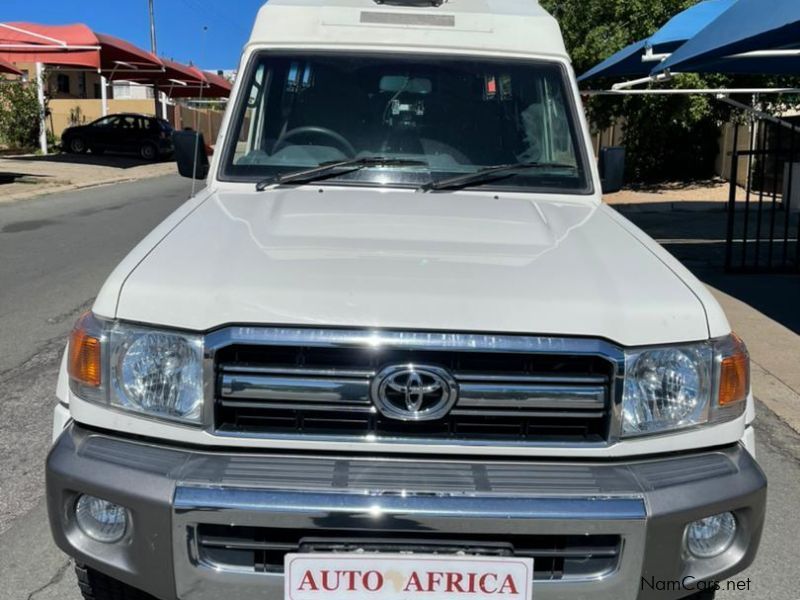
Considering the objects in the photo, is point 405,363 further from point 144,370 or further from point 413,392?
point 144,370

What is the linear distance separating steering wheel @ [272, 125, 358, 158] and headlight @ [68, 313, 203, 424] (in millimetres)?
1559

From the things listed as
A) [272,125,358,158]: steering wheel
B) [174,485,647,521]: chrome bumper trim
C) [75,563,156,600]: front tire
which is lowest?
[75,563,156,600]: front tire

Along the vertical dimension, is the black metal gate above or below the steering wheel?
below

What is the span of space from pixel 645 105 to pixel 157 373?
16229mm

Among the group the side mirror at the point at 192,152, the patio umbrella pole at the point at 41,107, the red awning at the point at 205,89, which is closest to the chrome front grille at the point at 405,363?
the side mirror at the point at 192,152

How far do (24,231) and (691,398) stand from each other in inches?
462

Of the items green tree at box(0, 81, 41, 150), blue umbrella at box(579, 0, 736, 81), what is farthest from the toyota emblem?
green tree at box(0, 81, 41, 150)

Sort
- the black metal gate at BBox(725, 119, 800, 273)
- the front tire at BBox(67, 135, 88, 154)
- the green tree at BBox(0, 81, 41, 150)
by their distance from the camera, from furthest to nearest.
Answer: the front tire at BBox(67, 135, 88, 154)
the green tree at BBox(0, 81, 41, 150)
the black metal gate at BBox(725, 119, 800, 273)

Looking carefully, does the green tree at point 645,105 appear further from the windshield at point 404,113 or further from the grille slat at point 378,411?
the grille slat at point 378,411

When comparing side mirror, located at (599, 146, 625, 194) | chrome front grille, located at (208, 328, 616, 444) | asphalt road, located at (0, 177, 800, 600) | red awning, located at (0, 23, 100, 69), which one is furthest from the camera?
red awning, located at (0, 23, 100, 69)

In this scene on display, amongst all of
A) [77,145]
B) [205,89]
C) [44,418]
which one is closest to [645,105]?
[44,418]

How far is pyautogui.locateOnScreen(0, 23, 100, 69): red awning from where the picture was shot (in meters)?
22.3

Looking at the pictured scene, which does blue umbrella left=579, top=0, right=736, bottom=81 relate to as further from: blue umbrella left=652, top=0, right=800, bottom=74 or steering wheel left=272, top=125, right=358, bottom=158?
steering wheel left=272, top=125, right=358, bottom=158

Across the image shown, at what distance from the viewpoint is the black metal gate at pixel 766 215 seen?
9.34m
